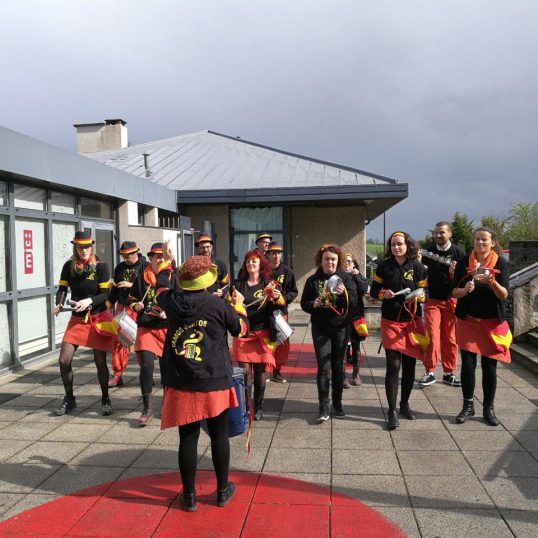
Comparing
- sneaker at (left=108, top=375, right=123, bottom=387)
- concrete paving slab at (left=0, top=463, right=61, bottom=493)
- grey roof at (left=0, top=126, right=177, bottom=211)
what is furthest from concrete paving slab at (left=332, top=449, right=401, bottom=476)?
grey roof at (left=0, top=126, right=177, bottom=211)

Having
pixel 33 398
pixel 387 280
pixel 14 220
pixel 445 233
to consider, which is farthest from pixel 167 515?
pixel 14 220

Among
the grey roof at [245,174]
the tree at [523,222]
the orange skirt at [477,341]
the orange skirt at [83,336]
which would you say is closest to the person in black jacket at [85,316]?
the orange skirt at [83,336]

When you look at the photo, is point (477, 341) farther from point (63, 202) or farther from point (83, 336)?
point (63, 202)

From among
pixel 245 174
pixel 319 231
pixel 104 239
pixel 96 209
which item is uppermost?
pixel 245 174

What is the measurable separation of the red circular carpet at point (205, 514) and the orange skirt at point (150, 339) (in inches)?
65.3

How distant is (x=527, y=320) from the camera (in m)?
8.35

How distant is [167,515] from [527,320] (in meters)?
6.93

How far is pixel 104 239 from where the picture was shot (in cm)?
991

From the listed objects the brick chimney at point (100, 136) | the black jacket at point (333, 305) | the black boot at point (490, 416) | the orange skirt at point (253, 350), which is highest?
the brick chimney at point (100, 136)

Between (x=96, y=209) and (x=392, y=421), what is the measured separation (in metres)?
6.98

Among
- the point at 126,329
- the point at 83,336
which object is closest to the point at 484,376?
the point at 126,329

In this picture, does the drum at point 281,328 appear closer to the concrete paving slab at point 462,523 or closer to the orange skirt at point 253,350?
the orange skirt at point 253,350

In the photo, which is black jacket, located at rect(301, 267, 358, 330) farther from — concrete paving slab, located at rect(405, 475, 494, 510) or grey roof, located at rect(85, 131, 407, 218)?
grey roof, located at rect(85, 131, 407, 218)

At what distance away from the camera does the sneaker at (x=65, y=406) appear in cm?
537
